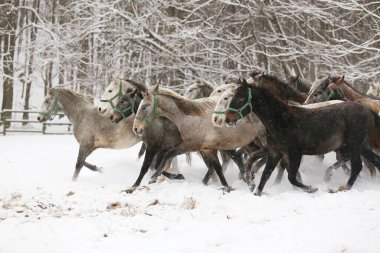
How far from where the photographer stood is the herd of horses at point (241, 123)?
24.9 ft

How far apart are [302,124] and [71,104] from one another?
5.43 meters

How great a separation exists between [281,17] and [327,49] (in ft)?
8.28

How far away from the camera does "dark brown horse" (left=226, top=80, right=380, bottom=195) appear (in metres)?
7.53

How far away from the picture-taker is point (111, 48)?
54.5 ft

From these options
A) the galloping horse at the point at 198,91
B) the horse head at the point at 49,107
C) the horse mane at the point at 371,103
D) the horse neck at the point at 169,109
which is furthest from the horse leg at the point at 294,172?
the horse head at the point at 49,107

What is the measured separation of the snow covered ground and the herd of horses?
528 millimetres

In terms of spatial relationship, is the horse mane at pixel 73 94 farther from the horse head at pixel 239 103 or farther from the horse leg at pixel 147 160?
the horse head at pixel 239 103

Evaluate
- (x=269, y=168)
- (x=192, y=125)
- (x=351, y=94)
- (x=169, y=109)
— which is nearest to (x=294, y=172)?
(x=269, y=168)

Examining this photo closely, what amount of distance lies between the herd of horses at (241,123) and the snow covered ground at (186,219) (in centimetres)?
53

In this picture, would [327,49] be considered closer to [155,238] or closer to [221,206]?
[221,206]

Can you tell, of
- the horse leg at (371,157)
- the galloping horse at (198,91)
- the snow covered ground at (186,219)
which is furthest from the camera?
the galloping horse at (198,91)

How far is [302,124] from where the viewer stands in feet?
24.9

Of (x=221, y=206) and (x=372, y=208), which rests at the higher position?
(x=372, y=208)

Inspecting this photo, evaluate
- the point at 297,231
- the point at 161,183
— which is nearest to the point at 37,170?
the point at 161,183
